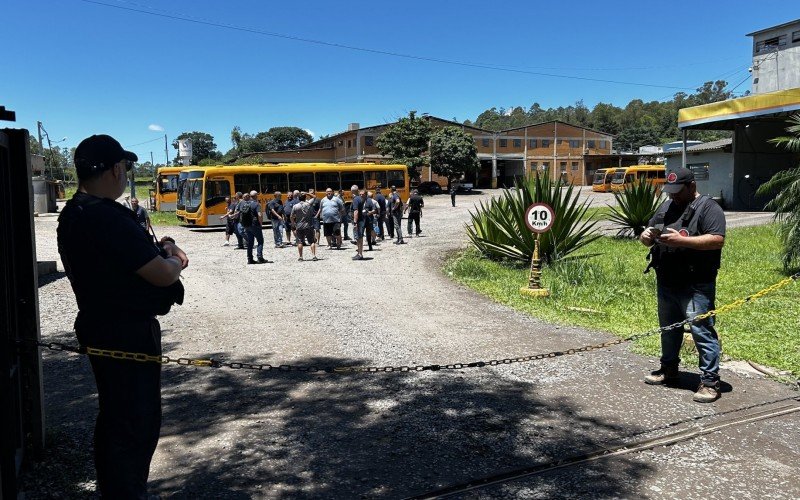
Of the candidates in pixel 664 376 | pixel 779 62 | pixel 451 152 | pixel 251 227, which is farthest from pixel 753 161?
pixel 664 376

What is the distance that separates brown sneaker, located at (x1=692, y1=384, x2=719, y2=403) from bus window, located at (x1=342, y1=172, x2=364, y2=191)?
82.2 feet

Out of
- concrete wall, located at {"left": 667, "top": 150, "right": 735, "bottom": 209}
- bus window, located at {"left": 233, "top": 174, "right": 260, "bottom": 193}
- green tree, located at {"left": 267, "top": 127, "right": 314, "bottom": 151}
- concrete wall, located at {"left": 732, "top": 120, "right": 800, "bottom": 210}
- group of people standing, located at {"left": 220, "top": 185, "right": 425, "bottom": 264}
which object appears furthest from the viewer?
green tree, located at {"left": 267, "top": 127, "right": 314, "bottom": 151}

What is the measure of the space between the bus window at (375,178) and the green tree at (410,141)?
797 inches

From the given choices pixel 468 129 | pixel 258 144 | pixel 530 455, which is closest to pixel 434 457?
pixel 530 455

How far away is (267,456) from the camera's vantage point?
4.00m

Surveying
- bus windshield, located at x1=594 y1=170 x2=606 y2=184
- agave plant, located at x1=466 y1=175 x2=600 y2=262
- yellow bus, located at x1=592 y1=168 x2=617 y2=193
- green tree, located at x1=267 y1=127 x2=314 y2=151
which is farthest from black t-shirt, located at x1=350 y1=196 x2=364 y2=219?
green tree, located at x1=267 y1=127 x2=314 y2=151

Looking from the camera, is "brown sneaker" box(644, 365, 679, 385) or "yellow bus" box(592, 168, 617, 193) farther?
"yellow bus" box(592, 168, 617, 193)

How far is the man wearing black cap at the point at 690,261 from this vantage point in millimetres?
4734

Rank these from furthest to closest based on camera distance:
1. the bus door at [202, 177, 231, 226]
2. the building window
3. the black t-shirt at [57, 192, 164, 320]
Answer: the building window, the bus door at [202, 177, 231, 226], the black t-shirt at [57, 192, 164, 320]

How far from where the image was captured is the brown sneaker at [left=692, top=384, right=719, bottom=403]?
483 centimetres

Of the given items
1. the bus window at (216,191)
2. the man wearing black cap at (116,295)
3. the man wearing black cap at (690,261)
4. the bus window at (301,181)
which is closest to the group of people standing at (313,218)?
the bus window at (216,191)

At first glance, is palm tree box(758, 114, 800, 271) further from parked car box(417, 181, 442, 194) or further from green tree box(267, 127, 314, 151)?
green tree box(267, 127, 314, 151)

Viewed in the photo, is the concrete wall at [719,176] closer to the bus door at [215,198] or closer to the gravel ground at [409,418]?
the bus door at [215,198]

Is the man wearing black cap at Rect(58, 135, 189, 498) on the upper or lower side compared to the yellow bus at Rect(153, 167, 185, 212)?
lower
